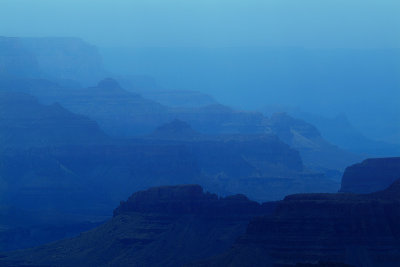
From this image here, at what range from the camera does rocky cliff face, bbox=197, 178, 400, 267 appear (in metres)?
91.9

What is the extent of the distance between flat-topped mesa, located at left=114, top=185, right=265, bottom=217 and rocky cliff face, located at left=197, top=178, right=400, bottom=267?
14.3 m

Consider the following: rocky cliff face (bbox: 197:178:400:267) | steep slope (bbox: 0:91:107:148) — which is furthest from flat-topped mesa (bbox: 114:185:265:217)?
steep slope (bbox: 0:91:107:148)

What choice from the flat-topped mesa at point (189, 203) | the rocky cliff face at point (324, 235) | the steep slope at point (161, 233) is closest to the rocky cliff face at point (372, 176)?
the steep slope at point (161, 233)

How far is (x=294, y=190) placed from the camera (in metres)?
168

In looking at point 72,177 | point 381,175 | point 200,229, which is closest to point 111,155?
point 72,177

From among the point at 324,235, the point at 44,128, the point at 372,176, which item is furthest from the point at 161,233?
the point at 44,128

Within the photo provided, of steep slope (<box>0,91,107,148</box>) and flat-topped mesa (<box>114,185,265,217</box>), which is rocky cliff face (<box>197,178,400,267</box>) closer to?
flat-topped mesa (<box>114,185,265,217</box>)

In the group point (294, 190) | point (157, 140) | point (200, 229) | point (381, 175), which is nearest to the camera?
point (200, 229)

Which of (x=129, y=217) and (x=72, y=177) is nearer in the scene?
(x=129, y=217)

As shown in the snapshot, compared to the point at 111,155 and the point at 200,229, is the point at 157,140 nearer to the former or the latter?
the point at 111,155

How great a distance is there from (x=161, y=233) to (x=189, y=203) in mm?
3041

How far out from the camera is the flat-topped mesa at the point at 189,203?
111m

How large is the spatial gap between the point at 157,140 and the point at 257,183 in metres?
13.4

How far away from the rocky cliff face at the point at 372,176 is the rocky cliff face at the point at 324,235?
28.2 metres
